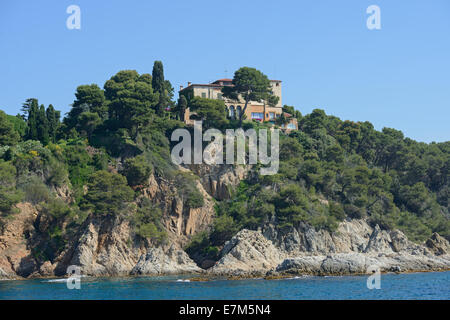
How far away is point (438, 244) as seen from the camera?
6662 centimetres

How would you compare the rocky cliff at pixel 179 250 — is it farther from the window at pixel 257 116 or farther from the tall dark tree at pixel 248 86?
the window at pixel 257 116

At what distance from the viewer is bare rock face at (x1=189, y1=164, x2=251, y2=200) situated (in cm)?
6981

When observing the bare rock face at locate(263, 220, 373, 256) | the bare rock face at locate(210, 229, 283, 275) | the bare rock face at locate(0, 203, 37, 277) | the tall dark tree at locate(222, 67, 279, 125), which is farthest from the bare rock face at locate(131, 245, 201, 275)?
the tall dark tree at locate(222, 67, 279, 125)

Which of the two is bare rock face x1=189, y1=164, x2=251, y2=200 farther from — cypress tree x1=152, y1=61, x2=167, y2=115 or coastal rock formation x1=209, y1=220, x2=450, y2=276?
cypress tree x1=152, y1=61, x2=167, y2=115

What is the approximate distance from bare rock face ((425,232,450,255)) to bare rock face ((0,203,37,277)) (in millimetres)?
36760

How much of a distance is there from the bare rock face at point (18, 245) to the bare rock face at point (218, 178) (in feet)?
58.7

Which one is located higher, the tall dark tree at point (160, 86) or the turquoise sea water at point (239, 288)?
the tall dark tree at point (160, 86)

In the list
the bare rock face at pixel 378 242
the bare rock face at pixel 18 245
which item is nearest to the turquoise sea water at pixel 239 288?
the bare rock face at pixel 18 245

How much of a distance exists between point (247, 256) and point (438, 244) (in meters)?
20.7

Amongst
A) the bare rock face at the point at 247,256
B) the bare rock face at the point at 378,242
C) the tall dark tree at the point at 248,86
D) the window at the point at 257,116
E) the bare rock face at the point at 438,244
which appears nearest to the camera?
the bare rock face at the point at 247,256

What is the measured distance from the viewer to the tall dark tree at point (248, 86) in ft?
261

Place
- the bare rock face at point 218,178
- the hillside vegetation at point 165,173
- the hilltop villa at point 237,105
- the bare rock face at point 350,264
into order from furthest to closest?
the hilltop villa at point 237,105 → the bare rock face at point 218,178 → the hillside vegetation at point 165,173 → the bare rock face at point 350,264

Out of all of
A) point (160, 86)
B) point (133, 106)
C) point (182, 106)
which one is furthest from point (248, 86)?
point (133, 106)
